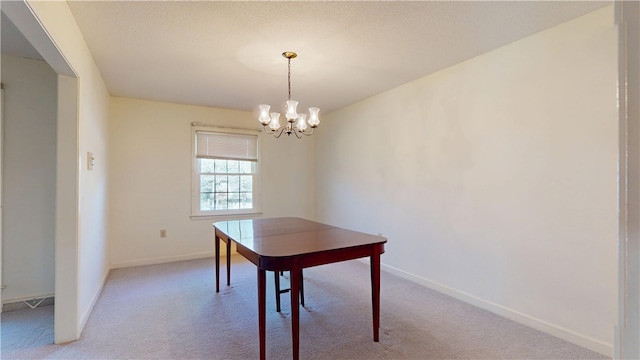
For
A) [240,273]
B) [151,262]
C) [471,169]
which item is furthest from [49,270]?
[471,169]

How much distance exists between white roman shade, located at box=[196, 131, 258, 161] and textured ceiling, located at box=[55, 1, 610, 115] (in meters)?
1.13

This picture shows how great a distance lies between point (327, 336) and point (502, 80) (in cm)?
258

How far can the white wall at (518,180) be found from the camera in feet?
6.87

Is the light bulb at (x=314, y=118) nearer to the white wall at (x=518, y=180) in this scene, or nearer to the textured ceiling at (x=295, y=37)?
the textured ceiling at (x=295, y=37)

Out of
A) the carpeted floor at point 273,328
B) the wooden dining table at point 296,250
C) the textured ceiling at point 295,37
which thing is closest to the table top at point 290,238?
the wooden dining table at point 296,250

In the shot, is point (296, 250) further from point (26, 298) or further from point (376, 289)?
point (26, 298)

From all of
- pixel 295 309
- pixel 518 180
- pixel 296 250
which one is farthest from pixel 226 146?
pixel 518 180

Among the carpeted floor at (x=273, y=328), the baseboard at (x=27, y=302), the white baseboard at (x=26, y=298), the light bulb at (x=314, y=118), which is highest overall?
the light bulb at (x=314, y=118)

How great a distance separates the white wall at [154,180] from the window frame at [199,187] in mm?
63

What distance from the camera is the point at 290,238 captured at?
7.75 feet

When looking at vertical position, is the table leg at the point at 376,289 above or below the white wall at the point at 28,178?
below

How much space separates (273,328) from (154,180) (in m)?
3.00

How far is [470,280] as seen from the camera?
9.58 feet

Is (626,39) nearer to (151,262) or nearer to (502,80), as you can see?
(502,80)
